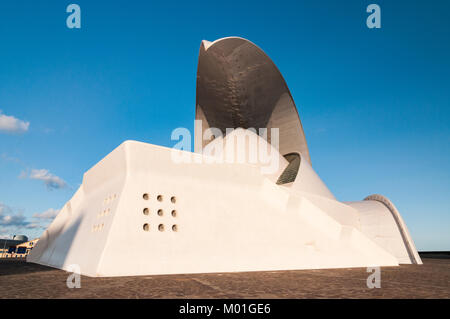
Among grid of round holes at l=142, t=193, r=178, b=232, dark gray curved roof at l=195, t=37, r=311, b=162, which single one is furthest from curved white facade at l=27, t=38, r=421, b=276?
dark gray curved roof at l=195, t=37, r=311, b=162

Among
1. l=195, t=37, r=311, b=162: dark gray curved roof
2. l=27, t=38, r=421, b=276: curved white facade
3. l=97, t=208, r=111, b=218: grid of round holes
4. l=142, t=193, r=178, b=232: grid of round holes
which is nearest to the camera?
l=27, t=38, r=421, b=276: curved white facade

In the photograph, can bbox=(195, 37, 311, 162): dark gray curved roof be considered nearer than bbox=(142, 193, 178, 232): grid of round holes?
No

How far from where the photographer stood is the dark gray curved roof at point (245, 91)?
1761cm

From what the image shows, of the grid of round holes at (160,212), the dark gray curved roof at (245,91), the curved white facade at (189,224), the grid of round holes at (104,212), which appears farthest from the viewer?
the dark gray curved roof at (245,91)

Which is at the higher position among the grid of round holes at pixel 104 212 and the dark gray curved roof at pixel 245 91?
the dark gray curved roof at pixel 245 91

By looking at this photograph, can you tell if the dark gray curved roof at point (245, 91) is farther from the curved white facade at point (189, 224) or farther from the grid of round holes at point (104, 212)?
the grid of round holes at point (104, 212)

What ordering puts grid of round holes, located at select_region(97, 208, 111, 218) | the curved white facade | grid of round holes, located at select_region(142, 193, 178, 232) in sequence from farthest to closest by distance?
grid of round holes, located at select_region(97, 208, 111, 218) < grid of round holes, located at select_region(142, 193, 178, 232) < the curved white facade

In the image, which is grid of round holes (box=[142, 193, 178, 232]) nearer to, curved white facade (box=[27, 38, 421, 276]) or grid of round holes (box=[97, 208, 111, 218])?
curved white facade (box=[27, 38, 421, 276])

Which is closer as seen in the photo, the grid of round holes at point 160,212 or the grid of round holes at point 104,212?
the grid of round holes at point 160,212

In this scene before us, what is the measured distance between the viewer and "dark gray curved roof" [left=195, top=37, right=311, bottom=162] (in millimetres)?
17609

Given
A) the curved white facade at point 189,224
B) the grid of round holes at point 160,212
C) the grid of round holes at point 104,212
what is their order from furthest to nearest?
1. the grid of round holes at point 104,212
2. the grid of round holes at point 160,212
3. the curved white facade at point 189,224

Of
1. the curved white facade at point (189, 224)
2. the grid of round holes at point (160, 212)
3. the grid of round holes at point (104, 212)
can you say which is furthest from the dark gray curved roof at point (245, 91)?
the grid of round holes at point (104, 212)

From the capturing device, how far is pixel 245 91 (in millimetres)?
19156
